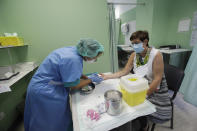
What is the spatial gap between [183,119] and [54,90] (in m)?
1.84

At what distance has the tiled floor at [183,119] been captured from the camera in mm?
1266

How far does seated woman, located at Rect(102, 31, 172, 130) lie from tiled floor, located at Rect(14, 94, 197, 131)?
1.69 feet

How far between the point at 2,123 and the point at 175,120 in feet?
7.88

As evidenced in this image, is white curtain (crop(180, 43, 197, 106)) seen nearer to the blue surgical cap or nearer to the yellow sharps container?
the yellow sharps container

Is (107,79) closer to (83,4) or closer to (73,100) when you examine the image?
(73,100)

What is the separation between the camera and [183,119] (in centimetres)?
139

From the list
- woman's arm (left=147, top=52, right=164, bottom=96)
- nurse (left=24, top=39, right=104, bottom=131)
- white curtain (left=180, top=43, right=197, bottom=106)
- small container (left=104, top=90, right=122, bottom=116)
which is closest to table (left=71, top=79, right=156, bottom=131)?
small container (left=104, top=90, right=122, bottom=116)

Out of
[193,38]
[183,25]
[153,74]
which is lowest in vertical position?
[153,74]

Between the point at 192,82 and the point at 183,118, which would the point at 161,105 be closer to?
the point at 183,118

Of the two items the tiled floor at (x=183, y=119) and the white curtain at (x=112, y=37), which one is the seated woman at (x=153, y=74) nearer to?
the tiled floor at (x=183, y=119)

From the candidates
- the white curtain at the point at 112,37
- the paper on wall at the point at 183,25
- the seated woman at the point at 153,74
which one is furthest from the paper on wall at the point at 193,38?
the seated woman at the point at 153,74

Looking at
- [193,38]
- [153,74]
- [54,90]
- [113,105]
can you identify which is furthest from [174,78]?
[193,38]

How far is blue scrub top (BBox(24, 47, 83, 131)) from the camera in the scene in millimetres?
794

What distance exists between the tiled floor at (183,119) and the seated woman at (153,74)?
51 cm
